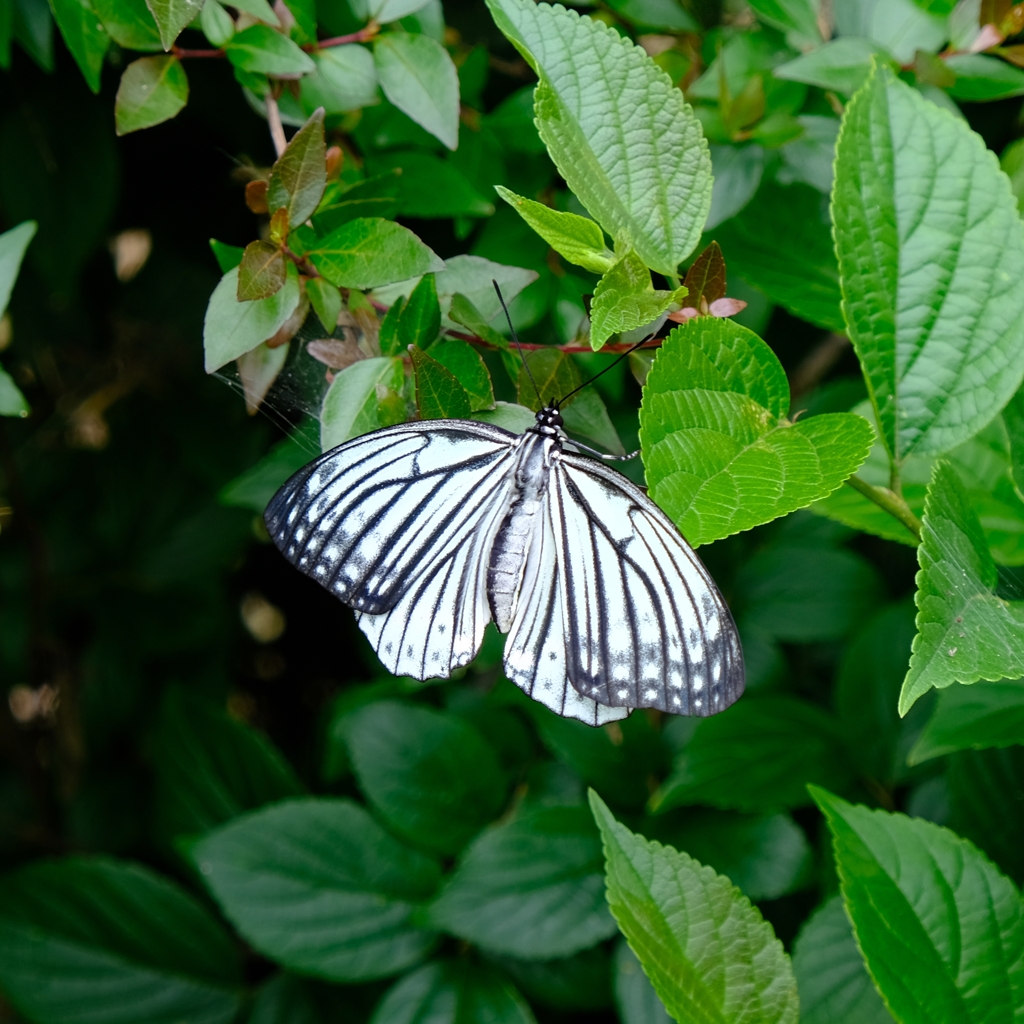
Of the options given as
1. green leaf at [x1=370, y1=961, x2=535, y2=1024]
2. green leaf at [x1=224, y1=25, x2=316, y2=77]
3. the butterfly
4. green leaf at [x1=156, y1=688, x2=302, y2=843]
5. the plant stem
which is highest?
green leaf at [x1=224, y1=25, x2=316, y2=77]

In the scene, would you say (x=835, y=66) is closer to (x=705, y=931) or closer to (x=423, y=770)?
(x=705, y=931)

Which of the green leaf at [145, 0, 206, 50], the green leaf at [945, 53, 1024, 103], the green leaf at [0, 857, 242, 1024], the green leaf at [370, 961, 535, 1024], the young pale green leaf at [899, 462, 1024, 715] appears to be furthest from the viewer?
the green leaf at [0, 857, 242, 1024]

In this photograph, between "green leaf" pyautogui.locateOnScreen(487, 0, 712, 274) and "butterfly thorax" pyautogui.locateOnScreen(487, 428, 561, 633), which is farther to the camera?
"butterfly thorax" pyautogui.locateOnScreen(487, 428, 561, 633)

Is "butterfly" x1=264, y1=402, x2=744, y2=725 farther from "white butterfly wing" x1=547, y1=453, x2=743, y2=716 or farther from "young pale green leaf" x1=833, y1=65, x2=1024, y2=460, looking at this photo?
"young pale green leaf" x1=833, y1=65, x2=1024, y2=460

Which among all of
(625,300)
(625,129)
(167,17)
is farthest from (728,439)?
(167,17)

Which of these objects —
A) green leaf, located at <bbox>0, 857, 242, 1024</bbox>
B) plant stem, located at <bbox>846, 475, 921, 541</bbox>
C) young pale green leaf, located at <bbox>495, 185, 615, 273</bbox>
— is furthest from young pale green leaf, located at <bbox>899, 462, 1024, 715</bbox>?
green leaf, located at <bbox>0, 857, 242, 1024</bbox>

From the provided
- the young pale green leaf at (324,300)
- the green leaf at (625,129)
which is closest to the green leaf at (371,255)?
the young pale green leaf at (324,300)
